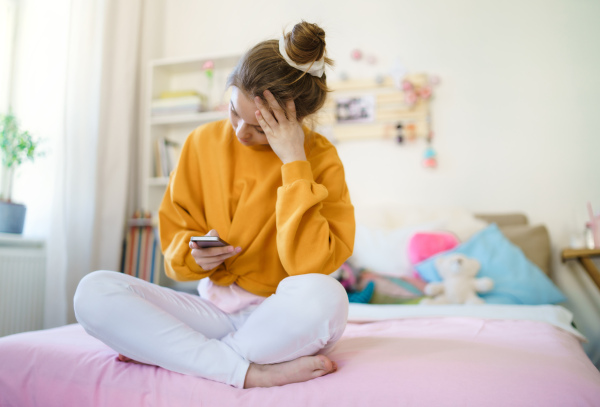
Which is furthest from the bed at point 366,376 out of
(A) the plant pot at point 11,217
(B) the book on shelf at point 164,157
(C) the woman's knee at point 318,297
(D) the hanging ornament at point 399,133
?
(B) the book on shelf at point 164,157

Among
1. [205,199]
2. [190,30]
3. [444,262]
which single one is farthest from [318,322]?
[190,30]

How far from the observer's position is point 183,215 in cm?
116

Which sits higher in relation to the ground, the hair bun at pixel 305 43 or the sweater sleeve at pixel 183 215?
the hair bun at pixel 305 43

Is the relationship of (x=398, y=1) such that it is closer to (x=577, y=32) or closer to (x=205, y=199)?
(x=577, y=32)

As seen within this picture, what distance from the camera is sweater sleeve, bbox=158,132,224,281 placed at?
43.6 inches

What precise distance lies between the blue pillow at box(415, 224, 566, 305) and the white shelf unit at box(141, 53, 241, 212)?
1.38m

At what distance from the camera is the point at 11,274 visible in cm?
191

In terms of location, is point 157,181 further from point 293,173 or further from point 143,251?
point 293,173

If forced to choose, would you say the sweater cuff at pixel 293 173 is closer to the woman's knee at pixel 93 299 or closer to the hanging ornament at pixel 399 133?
the woman's knee at pixel 93 299

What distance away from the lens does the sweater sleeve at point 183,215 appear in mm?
1107

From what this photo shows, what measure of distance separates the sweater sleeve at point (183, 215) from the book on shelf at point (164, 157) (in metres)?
1.50

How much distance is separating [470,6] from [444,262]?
4.57ft

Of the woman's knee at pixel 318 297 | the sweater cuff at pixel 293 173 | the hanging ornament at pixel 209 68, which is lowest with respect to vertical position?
the woman's knee at pixel 318 297

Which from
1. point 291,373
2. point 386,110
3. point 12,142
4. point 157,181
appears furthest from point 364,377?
point 157,181
